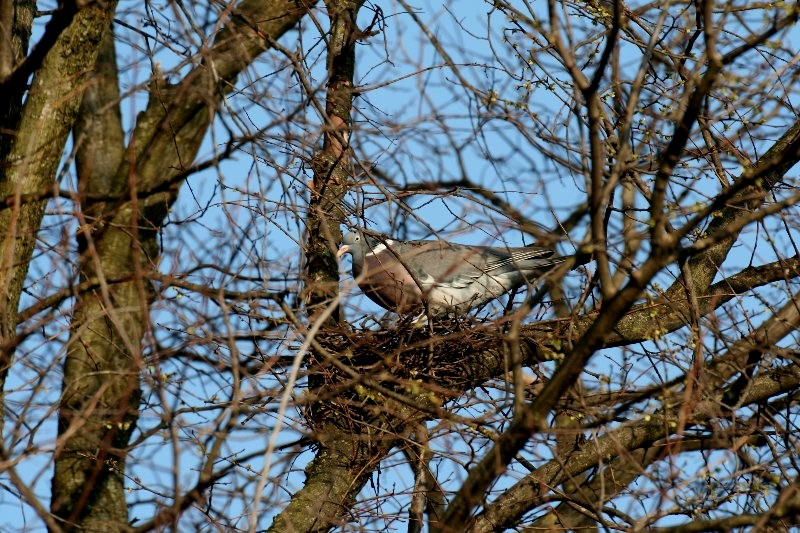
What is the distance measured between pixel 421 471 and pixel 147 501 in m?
1.46

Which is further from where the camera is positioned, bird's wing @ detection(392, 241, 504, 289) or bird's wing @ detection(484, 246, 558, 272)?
bird's wing @ detection(392, 241, 504, 289)

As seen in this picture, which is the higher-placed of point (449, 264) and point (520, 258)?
point (449, 264)

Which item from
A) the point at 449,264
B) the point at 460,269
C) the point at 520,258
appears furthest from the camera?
the point at 449,264

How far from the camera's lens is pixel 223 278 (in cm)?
429

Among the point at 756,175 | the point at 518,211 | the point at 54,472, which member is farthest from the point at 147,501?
the point at 756,175

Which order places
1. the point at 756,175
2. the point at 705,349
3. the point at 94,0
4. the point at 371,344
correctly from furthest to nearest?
the point at 371,344, the point at 705,349, the point at 94,0, the point at 756,175

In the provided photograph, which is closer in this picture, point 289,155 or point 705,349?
point 705,349

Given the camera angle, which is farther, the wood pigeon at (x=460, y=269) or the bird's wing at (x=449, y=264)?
the bird's wing at (x=449, y=264)

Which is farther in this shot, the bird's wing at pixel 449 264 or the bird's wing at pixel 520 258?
the bird's wing at pixel 449 264

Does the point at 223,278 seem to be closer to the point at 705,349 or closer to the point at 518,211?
the point at 518,211

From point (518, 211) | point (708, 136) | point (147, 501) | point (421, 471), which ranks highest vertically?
point (708, 136)

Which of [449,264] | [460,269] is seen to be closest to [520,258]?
[460,269]

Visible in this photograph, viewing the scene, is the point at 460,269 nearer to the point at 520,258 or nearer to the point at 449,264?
the point at 449,264

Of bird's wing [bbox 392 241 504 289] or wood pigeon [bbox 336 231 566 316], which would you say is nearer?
wood pigeon [bbox 336 231 566 316]
